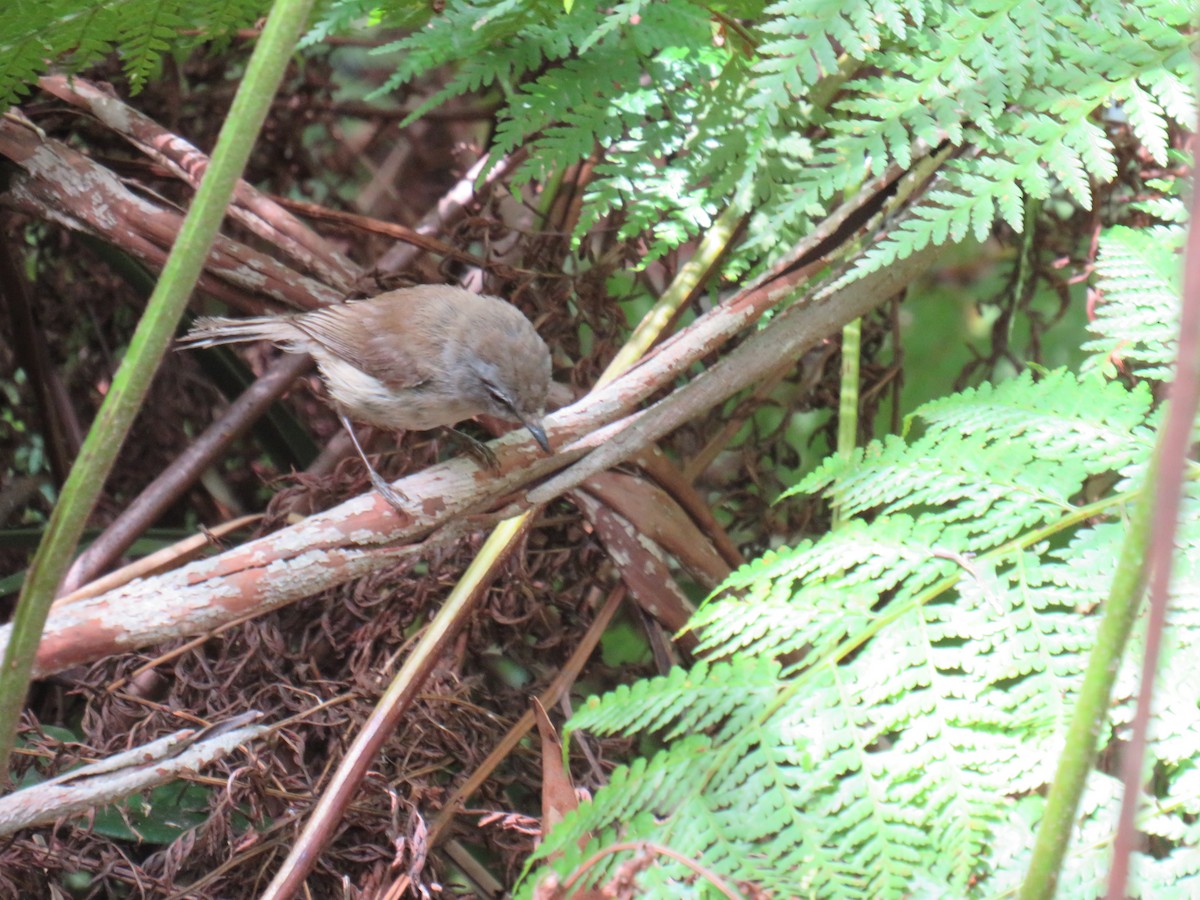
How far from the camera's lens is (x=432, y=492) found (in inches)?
76.5

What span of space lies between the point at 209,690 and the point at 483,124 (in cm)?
238

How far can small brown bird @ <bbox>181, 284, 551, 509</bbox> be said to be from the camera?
2545 millimetres

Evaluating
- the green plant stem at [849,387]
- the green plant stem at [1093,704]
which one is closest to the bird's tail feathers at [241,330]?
the green plant stem at [849,387]

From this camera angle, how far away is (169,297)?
1.17 metres

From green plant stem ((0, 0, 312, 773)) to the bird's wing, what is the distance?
1.38m

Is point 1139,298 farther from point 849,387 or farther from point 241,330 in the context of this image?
point 241,330

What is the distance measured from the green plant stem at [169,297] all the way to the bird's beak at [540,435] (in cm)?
99

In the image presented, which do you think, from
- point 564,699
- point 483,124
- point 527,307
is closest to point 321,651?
point 564,699

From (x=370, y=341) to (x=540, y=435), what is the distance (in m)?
0.77

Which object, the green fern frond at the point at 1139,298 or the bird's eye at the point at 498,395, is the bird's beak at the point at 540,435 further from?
the green fern frond at the point at 1139,298

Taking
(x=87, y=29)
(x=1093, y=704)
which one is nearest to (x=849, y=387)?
(x=1093, y=704)

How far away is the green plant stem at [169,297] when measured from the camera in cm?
114

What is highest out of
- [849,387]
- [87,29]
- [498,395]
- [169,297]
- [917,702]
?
[87,29]

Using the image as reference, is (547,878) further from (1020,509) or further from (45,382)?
(45,382)
